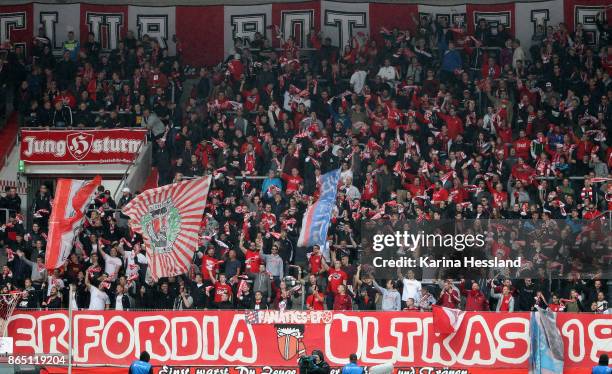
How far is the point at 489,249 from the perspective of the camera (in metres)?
26.2

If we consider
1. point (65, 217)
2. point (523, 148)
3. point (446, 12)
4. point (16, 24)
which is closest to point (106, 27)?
point (16, 24)

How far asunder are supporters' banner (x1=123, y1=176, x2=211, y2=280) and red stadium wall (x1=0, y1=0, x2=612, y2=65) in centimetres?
1305

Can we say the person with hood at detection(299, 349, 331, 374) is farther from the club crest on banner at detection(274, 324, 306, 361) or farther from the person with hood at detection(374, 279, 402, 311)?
the person with hood at detection(374, 279, 402, 311)

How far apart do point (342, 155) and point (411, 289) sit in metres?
6.07

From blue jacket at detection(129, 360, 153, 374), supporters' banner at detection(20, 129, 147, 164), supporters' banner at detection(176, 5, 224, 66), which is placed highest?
supporters' banner at detection(176, 5, 224, 66)

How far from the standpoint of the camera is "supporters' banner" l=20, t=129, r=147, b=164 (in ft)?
111

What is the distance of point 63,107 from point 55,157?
134 cm

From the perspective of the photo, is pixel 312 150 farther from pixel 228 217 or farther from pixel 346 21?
pixel 346 21

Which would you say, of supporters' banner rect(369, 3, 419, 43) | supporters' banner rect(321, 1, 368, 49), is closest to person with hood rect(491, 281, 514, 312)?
supporters' banner rect(321, 1, 368, 49)

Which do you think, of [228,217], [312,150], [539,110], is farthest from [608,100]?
[228,217]

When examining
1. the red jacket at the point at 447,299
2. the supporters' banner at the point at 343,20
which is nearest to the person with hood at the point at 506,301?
the red jacket at the point at 447,299

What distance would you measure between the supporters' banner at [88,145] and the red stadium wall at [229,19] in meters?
4.77

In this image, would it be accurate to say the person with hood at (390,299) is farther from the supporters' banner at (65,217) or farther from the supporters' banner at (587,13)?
the supporters' banner at (587,13)

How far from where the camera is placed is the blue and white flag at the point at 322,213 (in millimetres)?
26359
